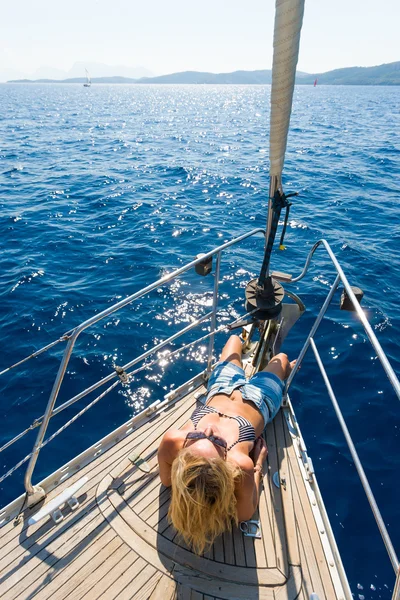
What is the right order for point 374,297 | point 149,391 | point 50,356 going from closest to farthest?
point 149,391
point 50,356
point 374,297

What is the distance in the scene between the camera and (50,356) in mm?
7223

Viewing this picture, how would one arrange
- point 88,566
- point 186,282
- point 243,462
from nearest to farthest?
point 243,462
point 88,566
point 186,282

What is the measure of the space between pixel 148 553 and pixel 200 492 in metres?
1.11

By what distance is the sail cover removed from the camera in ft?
6.50

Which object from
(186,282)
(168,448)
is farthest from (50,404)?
(186,282)

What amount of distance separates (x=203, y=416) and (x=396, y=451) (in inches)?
148

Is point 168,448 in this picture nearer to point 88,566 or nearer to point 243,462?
point 243,462

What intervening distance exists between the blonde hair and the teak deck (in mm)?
658

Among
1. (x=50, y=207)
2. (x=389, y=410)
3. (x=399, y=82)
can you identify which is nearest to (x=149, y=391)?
(x=389, y=410)

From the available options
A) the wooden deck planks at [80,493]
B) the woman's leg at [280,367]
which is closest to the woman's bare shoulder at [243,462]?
the wooden deck planks at [80,493]

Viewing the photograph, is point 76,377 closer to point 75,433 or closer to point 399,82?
point 75,433

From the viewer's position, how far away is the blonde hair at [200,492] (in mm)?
2332

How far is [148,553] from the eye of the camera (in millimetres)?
2914

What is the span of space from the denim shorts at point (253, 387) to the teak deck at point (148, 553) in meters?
0.72
